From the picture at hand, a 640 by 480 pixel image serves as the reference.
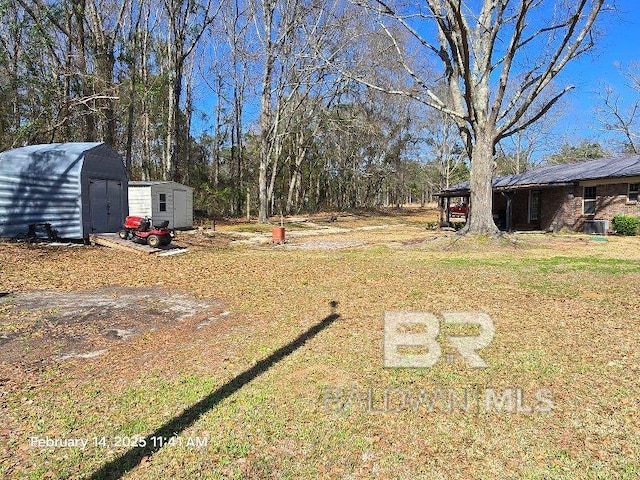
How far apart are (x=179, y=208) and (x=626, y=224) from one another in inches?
835

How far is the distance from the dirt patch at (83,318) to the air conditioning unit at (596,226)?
19124 mm

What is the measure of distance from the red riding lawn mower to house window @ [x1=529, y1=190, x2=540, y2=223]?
1988 cm

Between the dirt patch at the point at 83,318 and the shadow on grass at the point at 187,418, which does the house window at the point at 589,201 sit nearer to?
→ the dirt patch at the point at 83,318

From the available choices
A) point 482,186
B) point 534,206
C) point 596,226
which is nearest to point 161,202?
point 482,186

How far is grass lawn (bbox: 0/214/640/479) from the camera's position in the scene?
8.37ft

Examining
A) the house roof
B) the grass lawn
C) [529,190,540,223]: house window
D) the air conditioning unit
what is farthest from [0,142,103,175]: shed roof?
[529,190,540,223]: house window

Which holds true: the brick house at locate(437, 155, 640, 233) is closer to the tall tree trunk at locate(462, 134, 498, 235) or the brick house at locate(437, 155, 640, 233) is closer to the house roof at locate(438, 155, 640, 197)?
the house roof at locate(438, 155, 640, 197)

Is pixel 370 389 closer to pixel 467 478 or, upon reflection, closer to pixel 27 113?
pixel 467 478

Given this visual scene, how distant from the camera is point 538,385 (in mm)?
3512

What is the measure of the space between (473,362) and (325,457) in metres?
2.07

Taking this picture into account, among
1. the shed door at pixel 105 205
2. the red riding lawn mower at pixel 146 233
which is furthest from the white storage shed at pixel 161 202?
the red riding lawn mower at pixel 146 233

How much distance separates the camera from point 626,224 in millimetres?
17984

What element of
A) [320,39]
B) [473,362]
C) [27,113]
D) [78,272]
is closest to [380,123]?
[320,39]
